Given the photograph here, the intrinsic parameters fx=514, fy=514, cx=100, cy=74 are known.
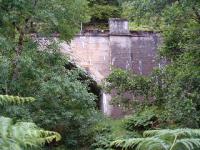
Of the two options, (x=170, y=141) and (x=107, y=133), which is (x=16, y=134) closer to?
(x=170, y=141)

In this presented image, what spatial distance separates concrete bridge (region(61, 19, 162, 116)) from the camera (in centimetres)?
2488

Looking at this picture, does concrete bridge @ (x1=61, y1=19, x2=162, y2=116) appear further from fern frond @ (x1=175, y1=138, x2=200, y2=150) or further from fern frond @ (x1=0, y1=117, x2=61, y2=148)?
fern frond @ (x1=0, y1=117, x2=61, y2=148)

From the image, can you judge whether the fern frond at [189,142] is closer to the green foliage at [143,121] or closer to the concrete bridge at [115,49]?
the green foliage at [143,121]

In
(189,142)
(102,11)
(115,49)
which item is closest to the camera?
(189,142)

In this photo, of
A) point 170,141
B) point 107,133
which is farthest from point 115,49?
point 170,141

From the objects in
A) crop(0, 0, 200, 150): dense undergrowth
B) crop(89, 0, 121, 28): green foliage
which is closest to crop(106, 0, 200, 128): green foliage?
crop(0, 0, 200, 150): dense undergrowth

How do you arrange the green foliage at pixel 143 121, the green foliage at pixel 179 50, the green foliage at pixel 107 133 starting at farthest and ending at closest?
the green foliage at pixel 143 121 < the green foliage at pixel 107 133 < the green foliage at pixel 179 50

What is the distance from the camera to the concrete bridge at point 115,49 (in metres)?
24.9

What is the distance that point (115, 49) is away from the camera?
1000 inches

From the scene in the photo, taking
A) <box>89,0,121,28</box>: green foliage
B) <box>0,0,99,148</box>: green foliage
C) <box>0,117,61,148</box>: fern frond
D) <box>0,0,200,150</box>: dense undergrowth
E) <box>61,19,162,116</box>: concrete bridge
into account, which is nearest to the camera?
<box>0,117,61,148</box>: fern frond

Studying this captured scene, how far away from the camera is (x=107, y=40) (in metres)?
25.5

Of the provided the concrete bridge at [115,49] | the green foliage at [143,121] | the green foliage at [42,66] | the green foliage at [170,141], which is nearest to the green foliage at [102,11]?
the concrete bridge at [115,49]

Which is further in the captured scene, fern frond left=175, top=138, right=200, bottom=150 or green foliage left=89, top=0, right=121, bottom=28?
green foliage left=89, top=0, right=121, bottom=28

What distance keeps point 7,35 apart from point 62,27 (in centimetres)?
190
